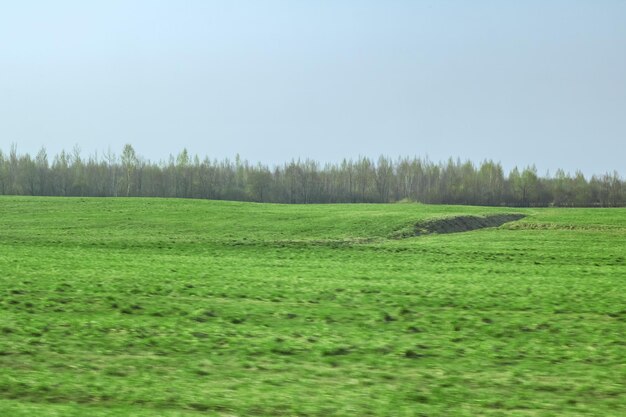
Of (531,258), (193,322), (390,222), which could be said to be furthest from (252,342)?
(390,222)

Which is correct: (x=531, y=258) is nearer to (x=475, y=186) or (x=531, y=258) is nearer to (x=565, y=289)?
(x=565, y=289)

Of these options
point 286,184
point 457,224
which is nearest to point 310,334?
point 457,224

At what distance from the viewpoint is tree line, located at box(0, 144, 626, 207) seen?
441 ft

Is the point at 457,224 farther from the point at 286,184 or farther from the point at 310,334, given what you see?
the point at 286,184

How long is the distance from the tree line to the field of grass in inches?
4236

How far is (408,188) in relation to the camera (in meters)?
165

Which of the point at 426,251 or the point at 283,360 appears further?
the point at 426,251

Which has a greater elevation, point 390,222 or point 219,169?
point 219,169

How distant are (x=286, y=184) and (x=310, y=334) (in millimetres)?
136488

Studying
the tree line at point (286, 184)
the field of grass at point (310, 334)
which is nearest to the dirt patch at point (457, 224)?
the field of grass at point (310, 334)

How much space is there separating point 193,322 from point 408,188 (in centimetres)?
15214

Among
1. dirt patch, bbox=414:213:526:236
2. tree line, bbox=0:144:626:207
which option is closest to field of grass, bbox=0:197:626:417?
dirt patch, bbox=414:213:526:236

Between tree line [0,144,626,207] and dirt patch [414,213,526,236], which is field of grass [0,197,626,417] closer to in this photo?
dirt patch [414,213,526,236]

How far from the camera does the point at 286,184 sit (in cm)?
14975
